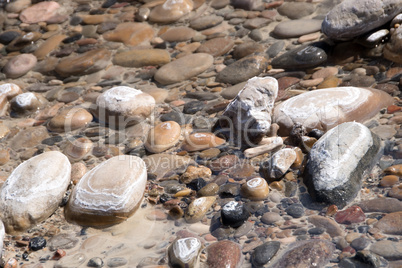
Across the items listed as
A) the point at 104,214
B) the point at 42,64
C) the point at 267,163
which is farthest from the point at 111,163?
the point at 42,64

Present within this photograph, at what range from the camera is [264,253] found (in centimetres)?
232

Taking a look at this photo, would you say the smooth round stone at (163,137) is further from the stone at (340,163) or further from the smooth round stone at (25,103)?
the smooth round stone at (25,103)

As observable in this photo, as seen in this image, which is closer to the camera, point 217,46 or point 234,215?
point 234,215

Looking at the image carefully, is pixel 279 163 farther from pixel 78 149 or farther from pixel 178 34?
pixel 178 34

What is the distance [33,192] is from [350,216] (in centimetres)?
182

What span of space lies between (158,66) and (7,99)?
52.9 inches

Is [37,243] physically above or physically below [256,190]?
below

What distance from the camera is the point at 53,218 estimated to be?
9.25 feet

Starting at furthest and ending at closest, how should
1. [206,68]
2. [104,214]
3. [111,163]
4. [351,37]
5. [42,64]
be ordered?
1. [42,64]
2. [206,68]
3. [351,37]
4. [111,163]
5. [104,214]

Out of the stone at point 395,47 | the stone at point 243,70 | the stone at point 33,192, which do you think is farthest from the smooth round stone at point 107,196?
the stone at point 395,47

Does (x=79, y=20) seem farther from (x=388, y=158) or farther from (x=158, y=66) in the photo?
(x=388, y=158)

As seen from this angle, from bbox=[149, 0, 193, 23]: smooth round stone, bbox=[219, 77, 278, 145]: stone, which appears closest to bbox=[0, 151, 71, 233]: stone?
bbox=[219, 77, 278, 145]: stone

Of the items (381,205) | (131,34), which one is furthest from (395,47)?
(131,34)

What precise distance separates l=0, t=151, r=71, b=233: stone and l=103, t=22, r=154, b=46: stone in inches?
79.7
